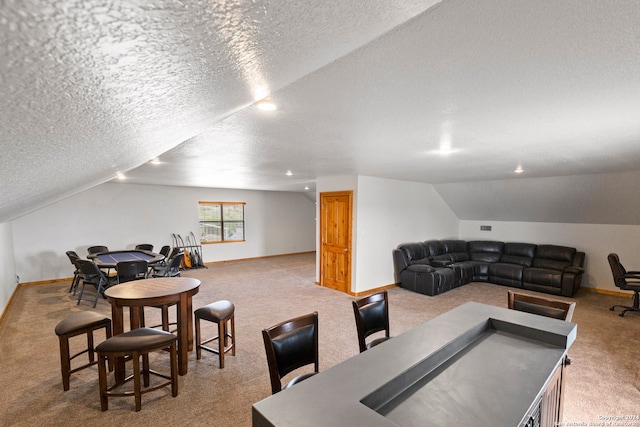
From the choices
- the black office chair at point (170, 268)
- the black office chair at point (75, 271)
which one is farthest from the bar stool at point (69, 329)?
the black office chair at point (75, 271)

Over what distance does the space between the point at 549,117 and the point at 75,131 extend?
281 cm

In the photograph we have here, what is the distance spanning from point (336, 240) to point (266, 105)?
4433 millimetres

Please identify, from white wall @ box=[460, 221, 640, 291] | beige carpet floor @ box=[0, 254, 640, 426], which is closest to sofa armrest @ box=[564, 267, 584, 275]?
beige carpet floor @ box=[0, 254, 640, 426]

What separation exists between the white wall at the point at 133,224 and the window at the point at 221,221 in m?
0.19

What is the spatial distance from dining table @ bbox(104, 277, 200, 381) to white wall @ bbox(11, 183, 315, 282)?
5.18 m

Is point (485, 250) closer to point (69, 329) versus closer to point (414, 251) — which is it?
point (414, 251)

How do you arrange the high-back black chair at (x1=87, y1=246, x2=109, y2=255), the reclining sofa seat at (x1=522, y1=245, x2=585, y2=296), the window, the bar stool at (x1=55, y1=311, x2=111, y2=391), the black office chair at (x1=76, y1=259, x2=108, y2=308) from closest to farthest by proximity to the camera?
the bar stool at (x1=55, y1=311, x2=111, y2=391)
the black office chair at (x1=76, y1=259, x2=108, y2=308)
the reclining sofa seat at (x1=522, y1=245, x2=585, y2=296)
the high-back black chair at (x1=87, y1=246, x2=109, y2=255)
the window

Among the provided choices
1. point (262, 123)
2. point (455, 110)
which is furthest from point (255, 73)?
point (455, 110)

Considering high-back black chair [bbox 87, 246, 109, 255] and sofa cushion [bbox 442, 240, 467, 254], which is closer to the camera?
high-back black chair [bbox 87, 246, 109, 255]

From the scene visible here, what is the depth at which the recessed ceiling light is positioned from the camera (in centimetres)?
189

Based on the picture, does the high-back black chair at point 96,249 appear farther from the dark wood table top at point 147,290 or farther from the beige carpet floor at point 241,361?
the dark wood table top at point 147,290

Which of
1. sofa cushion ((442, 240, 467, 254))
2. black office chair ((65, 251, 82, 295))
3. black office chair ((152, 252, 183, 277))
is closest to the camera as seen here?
black office chair ((65, 251, 82, 295))

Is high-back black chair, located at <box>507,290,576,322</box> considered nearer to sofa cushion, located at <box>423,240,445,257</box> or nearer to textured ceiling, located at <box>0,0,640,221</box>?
textured ceiling, located at <box>0,0,640,221</box>

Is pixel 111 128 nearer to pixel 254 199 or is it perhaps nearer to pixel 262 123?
pixel 262 123
